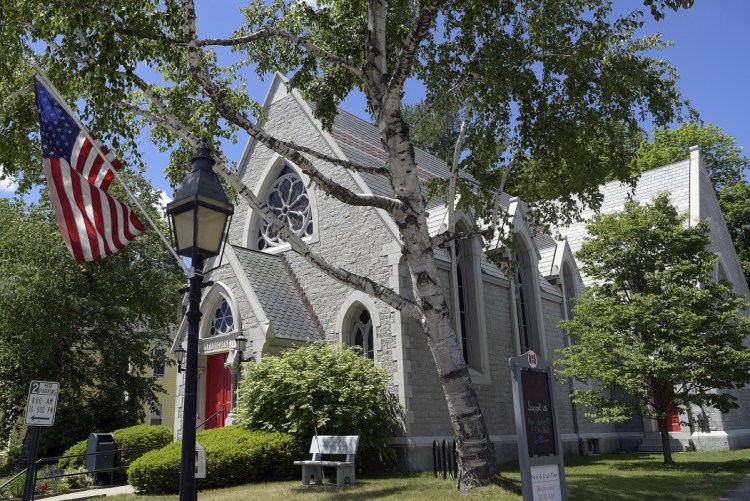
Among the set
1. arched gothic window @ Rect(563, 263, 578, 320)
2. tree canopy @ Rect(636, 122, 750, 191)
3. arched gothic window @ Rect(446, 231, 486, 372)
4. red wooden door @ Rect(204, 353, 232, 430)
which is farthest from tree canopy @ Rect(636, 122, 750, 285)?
red wooden door @ Rect(204, 353, 232, 430)

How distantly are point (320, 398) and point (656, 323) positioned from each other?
8.66m

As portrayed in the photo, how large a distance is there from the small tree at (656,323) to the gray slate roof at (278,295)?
7.07 meters

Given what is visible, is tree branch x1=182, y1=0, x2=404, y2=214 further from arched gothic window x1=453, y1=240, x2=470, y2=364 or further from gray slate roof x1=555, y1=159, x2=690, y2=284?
gray slate roof x1=555, y1=159, x2=690, y2=284

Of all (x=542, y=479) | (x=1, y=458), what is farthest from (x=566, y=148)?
(x=1, y=458)

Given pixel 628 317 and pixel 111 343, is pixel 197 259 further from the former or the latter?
pixel 111 343

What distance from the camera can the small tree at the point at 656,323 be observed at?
1545cm

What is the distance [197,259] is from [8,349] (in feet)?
56.2

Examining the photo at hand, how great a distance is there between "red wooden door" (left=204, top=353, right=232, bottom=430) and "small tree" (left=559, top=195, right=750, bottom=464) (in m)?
→ 8.98

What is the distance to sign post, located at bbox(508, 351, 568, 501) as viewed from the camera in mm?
7547

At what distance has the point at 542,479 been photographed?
25.3 ft

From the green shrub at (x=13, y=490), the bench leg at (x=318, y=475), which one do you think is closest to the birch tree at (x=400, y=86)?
the bench leg at (x=318, y=475)

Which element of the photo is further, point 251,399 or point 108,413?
point 108,413

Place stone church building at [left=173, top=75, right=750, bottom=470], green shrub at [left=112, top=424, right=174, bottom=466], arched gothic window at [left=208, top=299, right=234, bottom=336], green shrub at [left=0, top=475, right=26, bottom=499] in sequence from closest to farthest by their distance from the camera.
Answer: green shrub at [left=0, top=475, right=26, bottom=499], stone church building at [left=173, top=75, right=750, bottom=470], green shrub at [left=112, top=424, right=174, bottom=466], arched gothic window at [left=208, top=299, right=234, bottom=336]

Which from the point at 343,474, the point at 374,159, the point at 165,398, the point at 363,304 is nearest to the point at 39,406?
the point at 343,474
